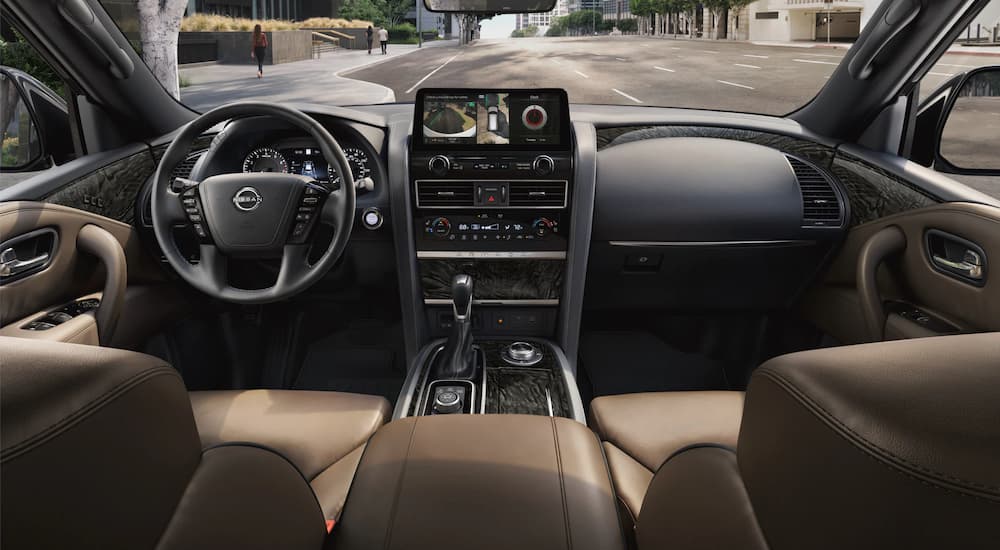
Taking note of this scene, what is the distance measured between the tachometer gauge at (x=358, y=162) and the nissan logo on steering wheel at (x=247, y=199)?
67 cm

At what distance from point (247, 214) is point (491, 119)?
1.11 m

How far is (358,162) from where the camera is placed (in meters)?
2.93

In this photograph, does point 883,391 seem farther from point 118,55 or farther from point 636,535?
point 118,55

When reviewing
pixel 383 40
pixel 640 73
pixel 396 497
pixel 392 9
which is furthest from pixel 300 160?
pixel 392 9

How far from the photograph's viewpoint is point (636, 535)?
1.14 m

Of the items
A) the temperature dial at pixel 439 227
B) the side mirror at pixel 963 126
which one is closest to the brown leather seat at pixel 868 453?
the temperature dial at pixel 439 227

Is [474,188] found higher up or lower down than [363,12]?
lower down

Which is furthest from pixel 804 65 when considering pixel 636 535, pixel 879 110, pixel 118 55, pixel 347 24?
pixel 347 24

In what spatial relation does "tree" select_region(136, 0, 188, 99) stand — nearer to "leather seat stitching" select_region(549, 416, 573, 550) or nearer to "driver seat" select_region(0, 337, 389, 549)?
"leather seat stitching" select_region(549, 416, 573, 550)

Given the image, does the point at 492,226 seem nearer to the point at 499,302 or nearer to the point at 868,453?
the point at 499,302

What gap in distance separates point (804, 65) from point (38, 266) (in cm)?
1314

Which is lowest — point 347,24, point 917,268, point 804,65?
point 917,268

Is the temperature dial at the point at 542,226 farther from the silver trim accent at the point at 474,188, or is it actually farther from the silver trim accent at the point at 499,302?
the silver trim accent at the point at 499,302

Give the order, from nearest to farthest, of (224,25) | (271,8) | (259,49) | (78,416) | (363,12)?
(78,416)
(259,49)
(224,25)
(271,8)
(363,12)
